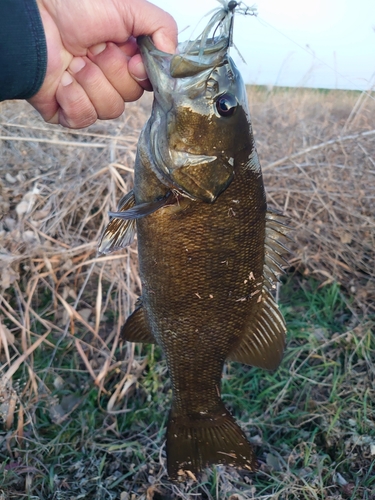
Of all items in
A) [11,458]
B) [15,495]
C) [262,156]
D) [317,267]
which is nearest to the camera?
[15,495]

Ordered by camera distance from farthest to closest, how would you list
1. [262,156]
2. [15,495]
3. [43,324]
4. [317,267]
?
[262,156] < [317,267] < [43,324] < [15,495]

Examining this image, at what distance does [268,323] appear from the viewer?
1648mm

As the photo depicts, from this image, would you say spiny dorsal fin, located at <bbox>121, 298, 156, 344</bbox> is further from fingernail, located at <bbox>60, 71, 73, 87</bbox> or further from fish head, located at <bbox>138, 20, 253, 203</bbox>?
fingernail, located at <bbox>60, 71, 73, 87</bbox>

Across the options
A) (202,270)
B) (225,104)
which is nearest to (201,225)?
(202,270)

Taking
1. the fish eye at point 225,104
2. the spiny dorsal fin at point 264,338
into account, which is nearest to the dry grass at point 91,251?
the spiny dorsal fin at point 264,338

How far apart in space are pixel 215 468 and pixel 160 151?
1711mm

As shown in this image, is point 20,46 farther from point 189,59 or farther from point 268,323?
point 268,323

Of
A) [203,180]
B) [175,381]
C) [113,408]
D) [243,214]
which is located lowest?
[113,408]

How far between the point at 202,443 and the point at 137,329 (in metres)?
0.62

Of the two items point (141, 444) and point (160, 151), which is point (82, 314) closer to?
point (141, 444)

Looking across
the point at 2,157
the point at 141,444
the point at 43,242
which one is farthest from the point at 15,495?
the point at 2,157

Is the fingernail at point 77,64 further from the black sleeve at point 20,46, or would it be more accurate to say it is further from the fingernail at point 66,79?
the black sleeve at point 20,46

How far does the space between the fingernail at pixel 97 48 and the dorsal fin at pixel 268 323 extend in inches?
37.0

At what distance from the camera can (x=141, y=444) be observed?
91.4 inches
